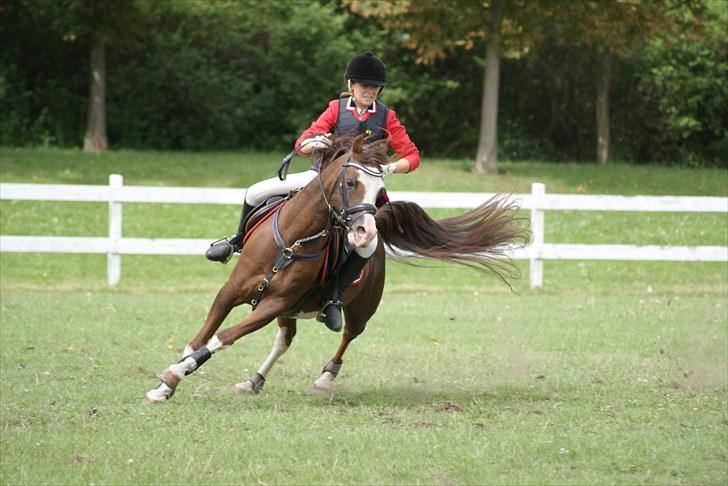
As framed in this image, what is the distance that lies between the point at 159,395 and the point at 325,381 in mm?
1662

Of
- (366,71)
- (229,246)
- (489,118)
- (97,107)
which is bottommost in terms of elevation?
(229,246)

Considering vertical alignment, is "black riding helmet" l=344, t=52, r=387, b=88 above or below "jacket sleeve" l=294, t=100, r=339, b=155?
above

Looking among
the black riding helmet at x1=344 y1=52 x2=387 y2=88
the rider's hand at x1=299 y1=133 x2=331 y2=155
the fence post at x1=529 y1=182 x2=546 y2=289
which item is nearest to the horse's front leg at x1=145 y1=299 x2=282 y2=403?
the rider's hand at x1=299 y1=133 x2=331 y2=155

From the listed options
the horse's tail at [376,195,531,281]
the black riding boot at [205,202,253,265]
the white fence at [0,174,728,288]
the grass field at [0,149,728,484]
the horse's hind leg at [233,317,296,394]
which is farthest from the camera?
the white fence at [0,174,728,288]

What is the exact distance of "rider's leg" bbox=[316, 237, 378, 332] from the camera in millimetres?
8765

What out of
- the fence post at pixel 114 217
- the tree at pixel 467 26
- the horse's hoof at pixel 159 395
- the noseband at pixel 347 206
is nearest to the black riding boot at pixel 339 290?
the noseband at pixel 347 206

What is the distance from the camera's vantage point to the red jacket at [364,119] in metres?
8.84

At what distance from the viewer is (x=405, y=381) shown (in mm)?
10133

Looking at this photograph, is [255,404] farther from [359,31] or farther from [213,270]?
[359,31]

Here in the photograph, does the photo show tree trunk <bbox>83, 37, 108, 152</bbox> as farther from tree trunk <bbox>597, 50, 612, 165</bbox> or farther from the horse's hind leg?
the horse's hind leg

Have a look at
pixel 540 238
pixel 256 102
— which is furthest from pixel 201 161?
Answer: pixel 540 238

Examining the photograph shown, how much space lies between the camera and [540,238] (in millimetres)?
16812

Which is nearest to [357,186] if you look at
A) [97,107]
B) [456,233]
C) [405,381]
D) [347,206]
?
[347,206]

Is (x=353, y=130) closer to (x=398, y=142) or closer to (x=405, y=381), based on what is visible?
(x=398, y=142)
